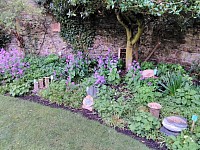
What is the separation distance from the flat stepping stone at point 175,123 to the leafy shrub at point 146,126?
0.11 m

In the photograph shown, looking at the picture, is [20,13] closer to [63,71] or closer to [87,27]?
[87,27]

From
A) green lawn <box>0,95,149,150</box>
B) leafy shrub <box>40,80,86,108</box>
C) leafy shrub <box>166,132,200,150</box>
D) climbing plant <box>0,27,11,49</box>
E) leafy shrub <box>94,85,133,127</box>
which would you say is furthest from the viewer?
climbing plant <box>0,27,11,49</box>

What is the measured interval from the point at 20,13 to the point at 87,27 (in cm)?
186

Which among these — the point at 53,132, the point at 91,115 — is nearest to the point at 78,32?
the point at 91,115

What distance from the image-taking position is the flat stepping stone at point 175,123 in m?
2.18

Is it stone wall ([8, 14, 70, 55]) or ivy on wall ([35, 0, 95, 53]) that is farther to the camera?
stone wall ([8, 14, 70, 55])

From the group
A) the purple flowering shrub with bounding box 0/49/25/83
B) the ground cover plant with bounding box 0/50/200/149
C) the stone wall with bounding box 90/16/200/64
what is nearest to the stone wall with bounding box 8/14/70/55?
the stone wall with bounding box 90/16/200/64

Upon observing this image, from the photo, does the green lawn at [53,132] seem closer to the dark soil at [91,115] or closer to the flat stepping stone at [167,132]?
the dark soil at [91,115]

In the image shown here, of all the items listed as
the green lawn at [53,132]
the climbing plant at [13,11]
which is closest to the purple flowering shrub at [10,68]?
the green lawn at [53,132]

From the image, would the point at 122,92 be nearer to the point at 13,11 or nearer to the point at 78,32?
the point at 78,32

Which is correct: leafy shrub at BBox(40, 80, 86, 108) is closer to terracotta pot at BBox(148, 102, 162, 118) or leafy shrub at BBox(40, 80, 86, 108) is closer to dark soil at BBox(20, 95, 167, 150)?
dark soil at BBox(20, 95, 167, 150)

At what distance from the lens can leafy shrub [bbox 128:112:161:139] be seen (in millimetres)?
2283

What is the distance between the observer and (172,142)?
213 cm

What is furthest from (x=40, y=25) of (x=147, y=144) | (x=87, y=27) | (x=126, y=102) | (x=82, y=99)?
(x=147, y=144)
